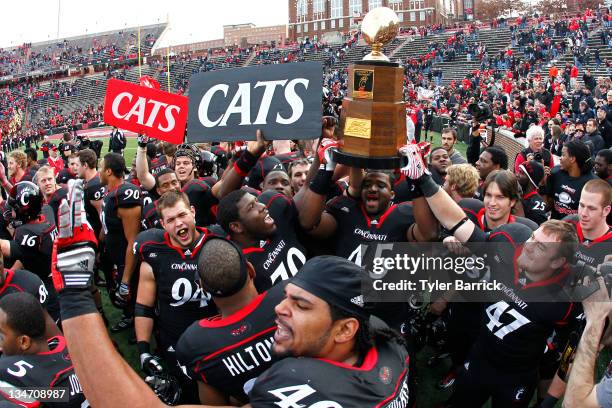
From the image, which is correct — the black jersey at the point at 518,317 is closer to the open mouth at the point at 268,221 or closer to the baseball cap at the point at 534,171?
the open mouth at the point at 268,221

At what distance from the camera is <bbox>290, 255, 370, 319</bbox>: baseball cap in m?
1.97

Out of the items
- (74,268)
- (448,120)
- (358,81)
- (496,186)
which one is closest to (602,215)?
(496,186)

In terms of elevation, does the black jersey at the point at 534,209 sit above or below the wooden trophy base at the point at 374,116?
below

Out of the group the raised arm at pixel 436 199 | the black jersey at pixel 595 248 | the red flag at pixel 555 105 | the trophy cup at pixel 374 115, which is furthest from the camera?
the red flag at pixel 555 105

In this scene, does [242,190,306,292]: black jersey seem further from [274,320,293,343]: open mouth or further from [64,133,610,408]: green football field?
[64,133,610,408]: green football field

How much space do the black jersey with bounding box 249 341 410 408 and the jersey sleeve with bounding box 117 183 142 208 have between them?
3.32 m

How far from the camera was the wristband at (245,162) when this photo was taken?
3.84m

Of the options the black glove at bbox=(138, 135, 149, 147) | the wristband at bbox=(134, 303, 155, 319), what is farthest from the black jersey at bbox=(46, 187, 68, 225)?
the wristband at bbox=(134, 303, 155, 319)

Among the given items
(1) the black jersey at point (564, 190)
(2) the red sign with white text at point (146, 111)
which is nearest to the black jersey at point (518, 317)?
(2) the red sign with white text at point (146, 111)

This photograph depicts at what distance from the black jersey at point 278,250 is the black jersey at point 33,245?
2061mm

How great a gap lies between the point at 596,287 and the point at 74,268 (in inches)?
87.0

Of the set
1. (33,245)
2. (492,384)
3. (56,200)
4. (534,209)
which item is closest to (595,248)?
(534,209)

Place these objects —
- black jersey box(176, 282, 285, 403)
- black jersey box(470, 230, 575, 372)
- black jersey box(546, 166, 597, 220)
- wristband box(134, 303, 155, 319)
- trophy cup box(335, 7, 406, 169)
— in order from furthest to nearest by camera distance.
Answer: black jersey box(546, 166, 597, 220), wristband box(134, 303, 155, 319), trophy cup box(335, 7, 406, 169), black jersey box(470, 230, 575, 372), black jersey box(176, 282, 285, 403)

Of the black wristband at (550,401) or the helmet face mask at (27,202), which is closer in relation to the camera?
the black wristband at (550,401)
